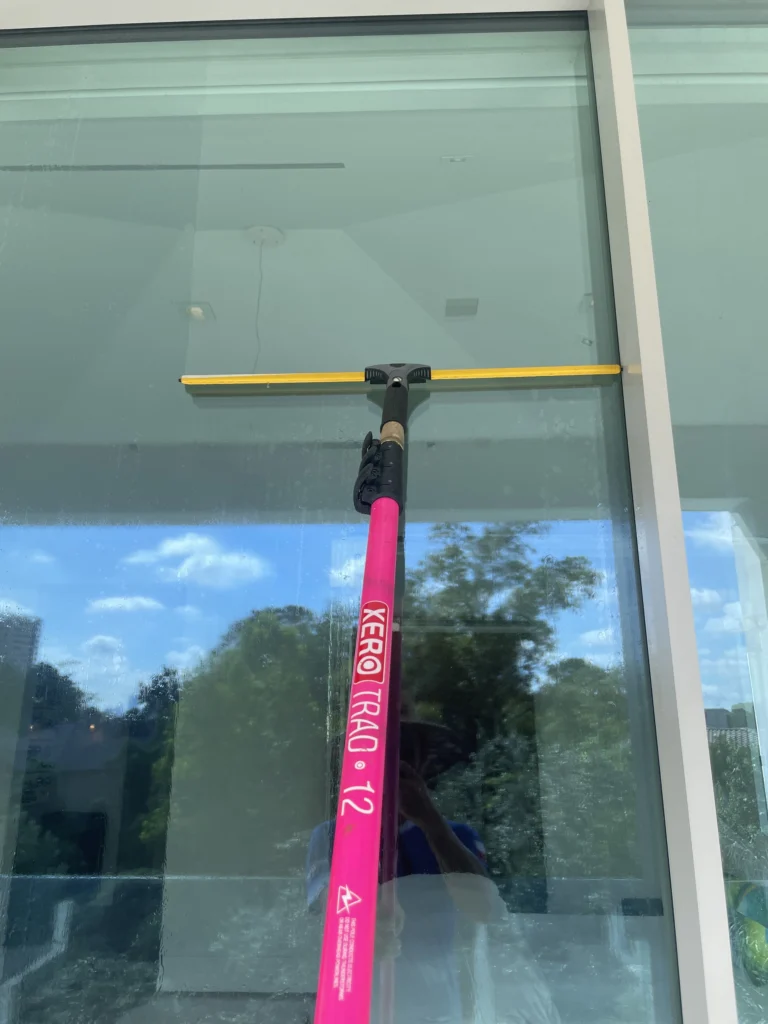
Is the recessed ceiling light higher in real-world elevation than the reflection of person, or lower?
higher

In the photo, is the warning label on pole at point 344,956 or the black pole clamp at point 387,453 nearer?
the warning label on pole at point 344,956

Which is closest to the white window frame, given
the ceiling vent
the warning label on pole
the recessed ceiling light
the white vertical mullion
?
the white vertical mullion

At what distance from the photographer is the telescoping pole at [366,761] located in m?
0.56

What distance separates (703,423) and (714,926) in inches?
21.0

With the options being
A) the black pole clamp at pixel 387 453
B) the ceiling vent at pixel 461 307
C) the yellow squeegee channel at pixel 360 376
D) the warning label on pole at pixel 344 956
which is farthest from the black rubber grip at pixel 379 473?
the warning label on pole at pixel 344 956

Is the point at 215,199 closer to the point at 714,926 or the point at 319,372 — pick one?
the point at 319,372

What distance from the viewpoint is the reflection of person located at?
70cm

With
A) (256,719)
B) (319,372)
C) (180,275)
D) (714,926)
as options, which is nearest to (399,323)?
(319,372)

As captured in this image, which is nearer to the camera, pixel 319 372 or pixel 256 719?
pixel 256 719

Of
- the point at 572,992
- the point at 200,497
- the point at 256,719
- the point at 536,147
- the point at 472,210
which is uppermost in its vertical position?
the point at 536,147

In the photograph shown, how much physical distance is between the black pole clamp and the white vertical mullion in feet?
0.88

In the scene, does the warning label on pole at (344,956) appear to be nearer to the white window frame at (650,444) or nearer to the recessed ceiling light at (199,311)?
the white window frame at (650,444)

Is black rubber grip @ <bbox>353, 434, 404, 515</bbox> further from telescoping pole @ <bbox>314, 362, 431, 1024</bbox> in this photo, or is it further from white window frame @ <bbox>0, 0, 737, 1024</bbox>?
white window frame @ <bbox>0, 0, 737, 1024</bbox>

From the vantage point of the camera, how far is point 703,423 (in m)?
0.87
